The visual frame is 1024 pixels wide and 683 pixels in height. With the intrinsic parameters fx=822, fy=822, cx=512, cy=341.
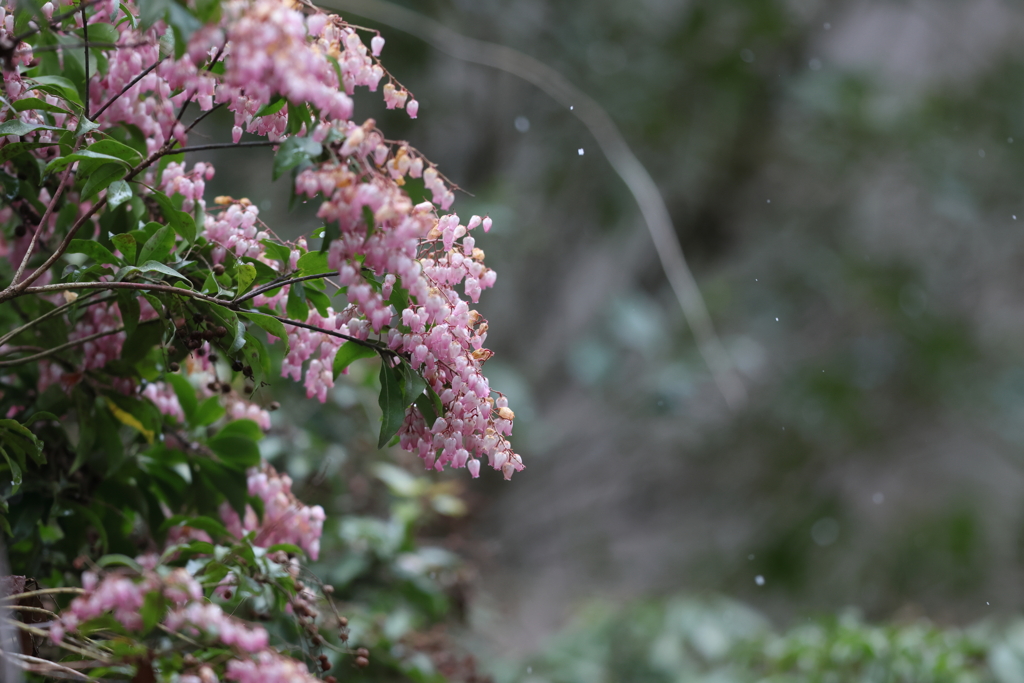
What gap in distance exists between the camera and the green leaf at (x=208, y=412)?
0.93 m

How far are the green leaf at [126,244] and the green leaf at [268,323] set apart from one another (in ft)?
0.34

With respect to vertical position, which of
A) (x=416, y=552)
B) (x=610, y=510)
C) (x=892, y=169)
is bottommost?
(x=416, y=552)

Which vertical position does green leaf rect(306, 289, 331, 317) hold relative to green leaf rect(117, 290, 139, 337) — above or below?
above

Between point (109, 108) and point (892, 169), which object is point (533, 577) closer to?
point (892, 169)

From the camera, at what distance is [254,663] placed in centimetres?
55

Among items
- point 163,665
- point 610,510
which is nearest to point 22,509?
point 163,665

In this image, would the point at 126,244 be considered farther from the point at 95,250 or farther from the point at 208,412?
the point at 208,412

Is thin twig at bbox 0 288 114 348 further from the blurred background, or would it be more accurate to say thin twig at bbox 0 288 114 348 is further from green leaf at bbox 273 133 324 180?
the blurred background

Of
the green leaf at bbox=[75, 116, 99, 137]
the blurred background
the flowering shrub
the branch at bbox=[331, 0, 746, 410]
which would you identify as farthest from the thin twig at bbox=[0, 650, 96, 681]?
the blurred background

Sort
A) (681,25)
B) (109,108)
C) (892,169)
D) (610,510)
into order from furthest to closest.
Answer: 1. (610,510)
2. (892,169)
3. (681,25)
4. (109,108)

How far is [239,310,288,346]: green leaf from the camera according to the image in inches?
27.6

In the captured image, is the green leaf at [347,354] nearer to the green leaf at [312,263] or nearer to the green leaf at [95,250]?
the green leaf at [312,263]

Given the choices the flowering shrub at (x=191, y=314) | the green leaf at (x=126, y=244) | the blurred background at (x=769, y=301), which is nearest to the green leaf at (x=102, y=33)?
the flowering shrub at (x=191, y=314)

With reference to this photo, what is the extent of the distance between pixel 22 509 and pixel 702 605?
6.01 feet
